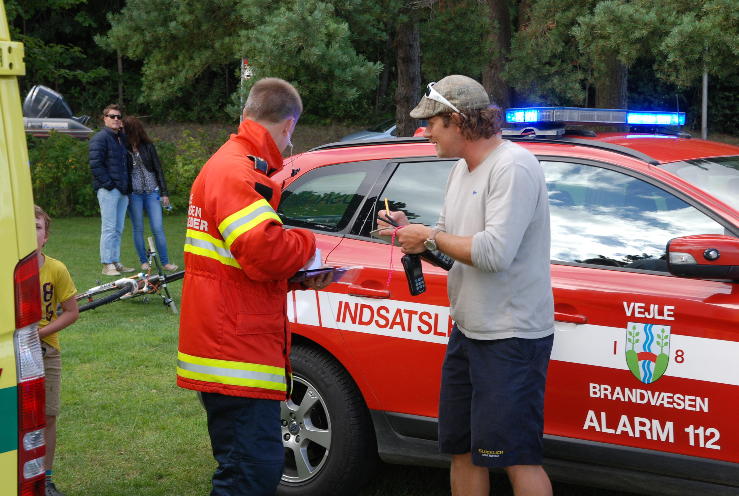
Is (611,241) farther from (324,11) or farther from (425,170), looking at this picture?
(324,11)

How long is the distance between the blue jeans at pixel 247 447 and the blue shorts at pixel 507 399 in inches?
27.6

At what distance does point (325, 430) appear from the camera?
457 centimetres

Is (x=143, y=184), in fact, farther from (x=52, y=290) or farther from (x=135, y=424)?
(x=52, y=290)

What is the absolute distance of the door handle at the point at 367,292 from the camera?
4340mm

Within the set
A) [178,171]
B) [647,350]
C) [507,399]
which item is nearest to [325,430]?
[507,399]

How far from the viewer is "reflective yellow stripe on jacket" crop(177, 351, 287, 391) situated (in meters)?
3.43

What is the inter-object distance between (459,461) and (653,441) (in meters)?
0.72

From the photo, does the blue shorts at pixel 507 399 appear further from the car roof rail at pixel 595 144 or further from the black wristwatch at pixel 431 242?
the car roof rail at pixel 595 144

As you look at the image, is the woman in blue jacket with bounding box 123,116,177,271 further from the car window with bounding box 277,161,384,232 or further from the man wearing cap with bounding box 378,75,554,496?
the man wearing cap with bounding box 378,75,554,496

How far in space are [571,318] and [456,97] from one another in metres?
0.99

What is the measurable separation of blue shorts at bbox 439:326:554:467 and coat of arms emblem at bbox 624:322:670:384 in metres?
0.38

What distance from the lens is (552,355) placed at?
3.94m

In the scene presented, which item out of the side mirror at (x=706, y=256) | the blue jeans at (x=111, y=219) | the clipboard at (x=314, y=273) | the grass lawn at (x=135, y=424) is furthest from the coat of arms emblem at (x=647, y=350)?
the blue jeans at (x=111, y=219)

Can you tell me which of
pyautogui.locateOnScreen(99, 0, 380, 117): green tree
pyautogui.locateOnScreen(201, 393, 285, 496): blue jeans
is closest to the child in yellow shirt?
pyautogui.locateOnScreen(201, 393, 285, 496): blue jeans
